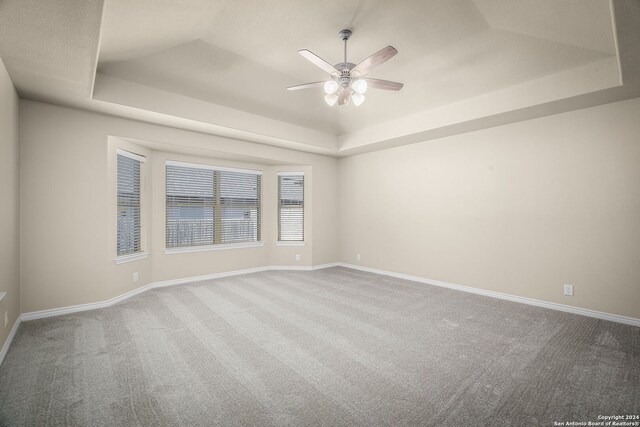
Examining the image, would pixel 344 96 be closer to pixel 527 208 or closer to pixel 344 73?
pixel 344 73

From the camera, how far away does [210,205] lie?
225 inches

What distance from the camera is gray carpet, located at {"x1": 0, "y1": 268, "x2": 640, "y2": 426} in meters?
1.90

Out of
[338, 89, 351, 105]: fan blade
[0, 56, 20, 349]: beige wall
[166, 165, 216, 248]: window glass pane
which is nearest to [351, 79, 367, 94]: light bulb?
[338, 89, 351, 105]: fan blade

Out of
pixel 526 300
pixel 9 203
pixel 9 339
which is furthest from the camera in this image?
pixel 526 300

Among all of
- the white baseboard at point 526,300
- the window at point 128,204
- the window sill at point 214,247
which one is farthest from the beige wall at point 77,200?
the white baseboard at point 526,300

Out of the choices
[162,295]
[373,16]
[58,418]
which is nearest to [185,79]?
[373,16]

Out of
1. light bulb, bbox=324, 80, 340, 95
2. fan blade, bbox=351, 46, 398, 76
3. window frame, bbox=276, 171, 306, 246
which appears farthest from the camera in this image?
window frame, bbox=276, 171, 306, 246

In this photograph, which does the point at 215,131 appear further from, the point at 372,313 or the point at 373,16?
the point at 372,313

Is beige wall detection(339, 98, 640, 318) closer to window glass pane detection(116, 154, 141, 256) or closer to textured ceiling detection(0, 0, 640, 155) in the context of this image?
textured ceiling detection(0, 0, 640, 155)

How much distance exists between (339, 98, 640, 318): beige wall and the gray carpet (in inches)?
21.7

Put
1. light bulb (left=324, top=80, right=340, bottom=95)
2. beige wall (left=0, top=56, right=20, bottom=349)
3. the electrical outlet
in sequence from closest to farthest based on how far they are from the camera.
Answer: beige wall (left=0, top=56, right=20, bottom=349), light bulb (left=324, top=80, right=340, bottom=95), the electrical outlet

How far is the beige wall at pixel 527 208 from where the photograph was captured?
3.49 m

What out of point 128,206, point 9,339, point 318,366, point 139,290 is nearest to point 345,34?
point 318,366

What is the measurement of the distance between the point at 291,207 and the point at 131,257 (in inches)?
127
